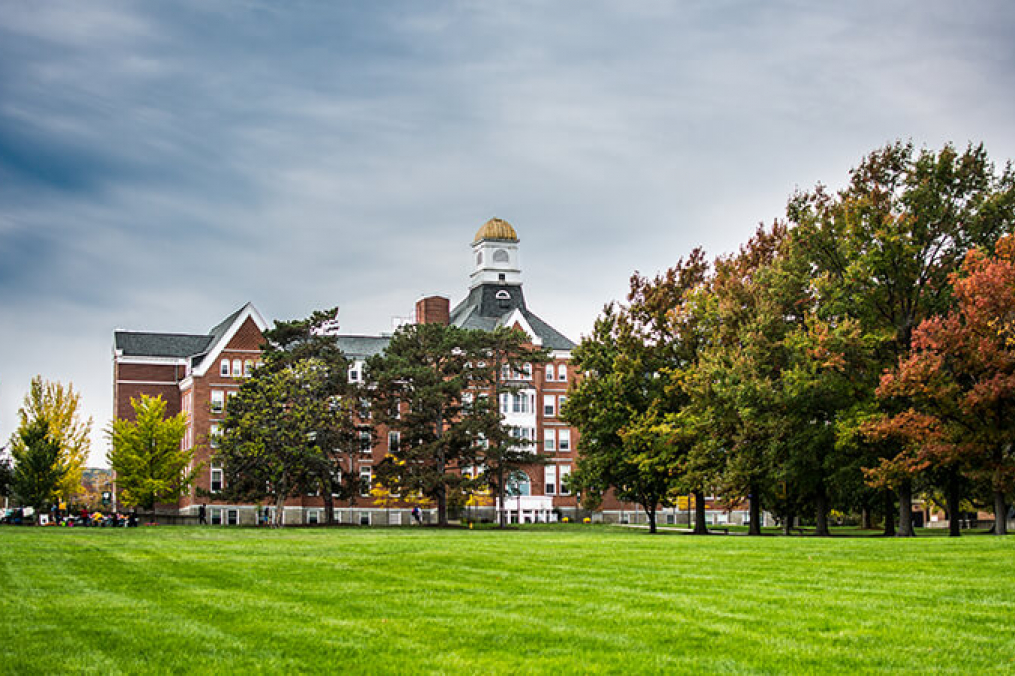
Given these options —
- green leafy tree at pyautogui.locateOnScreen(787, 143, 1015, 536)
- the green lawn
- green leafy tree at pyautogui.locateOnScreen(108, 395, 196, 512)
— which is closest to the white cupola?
green leafy tree at pyautogui.locateOnScreen(108, 395, 196, 512)

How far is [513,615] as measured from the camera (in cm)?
1416

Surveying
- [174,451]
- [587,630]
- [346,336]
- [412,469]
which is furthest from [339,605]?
[346,336]

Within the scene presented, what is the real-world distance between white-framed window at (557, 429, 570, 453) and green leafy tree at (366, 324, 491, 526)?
2742 cm

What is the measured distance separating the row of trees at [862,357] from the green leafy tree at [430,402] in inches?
711

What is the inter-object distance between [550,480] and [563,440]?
13.3 feet

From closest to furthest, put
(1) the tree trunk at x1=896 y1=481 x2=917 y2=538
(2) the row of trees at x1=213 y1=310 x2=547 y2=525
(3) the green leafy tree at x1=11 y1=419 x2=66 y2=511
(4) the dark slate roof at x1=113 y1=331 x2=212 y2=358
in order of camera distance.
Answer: (1) the tree trunk at x1=896 y1=481 x2=917 y2=538 < (3) the green leafy tree at x1=11 y1=419 x2=66 y2=511 < (2) the row of trees at x1=213 y1=310 x2=547 y2=525 < (4) the dark slate roof at x1=113 y1=331 x2=212 y2=358

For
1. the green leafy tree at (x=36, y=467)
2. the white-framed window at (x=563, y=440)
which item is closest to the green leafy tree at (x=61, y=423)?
the green leafy tree at (x=36, y=467)

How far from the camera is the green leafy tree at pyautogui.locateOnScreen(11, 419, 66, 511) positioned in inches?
2842

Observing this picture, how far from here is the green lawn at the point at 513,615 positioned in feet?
36.4

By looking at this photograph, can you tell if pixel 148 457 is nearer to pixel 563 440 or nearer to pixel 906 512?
pixel 563 440

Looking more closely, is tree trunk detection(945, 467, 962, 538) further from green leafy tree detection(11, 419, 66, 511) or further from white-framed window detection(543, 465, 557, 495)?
white-framed window detection(543, 465, 557, 495)

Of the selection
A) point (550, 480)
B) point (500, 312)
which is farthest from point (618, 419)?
point (500, 312)

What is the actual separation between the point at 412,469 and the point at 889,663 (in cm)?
6718

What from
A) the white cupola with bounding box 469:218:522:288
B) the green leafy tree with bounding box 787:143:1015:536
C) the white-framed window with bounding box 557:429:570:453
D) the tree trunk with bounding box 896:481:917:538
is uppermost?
the white cupola with bounding box 469:218:522:288
